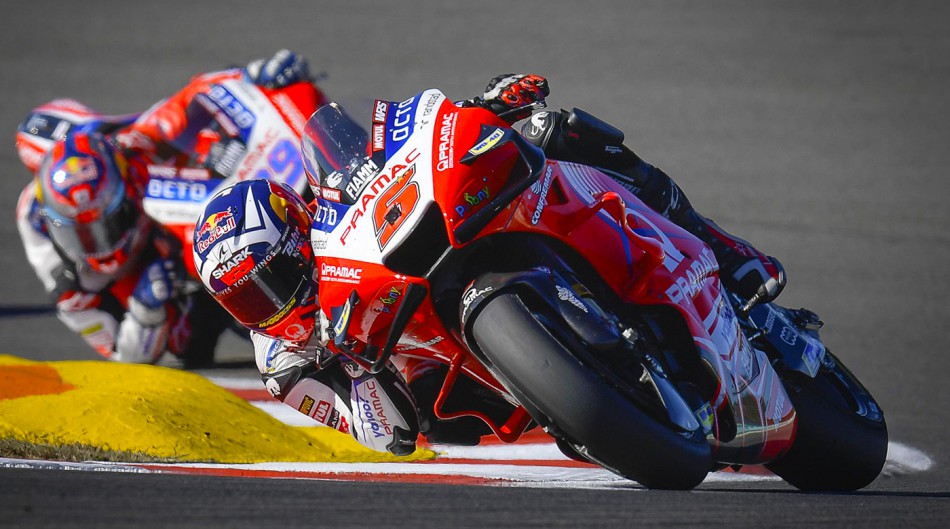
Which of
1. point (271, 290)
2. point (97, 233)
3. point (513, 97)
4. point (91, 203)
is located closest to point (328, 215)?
point (271, 290)

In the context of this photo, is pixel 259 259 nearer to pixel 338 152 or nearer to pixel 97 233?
pixel 338 152

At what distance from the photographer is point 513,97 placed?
4270mm

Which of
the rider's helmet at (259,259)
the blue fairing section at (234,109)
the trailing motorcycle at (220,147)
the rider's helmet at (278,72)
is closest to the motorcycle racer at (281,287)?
the rider's helmet at (259,259)

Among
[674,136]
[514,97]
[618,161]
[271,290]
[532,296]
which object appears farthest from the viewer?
[674,136]

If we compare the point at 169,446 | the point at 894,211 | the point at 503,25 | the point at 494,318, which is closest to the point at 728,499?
→ the point at 494,318

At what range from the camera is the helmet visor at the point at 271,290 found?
Answer: 3.94 m

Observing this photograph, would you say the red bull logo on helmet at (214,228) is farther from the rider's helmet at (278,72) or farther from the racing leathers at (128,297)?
the rider's helmet at (278,72)

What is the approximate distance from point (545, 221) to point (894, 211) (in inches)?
250

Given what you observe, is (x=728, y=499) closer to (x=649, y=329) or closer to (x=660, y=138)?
(x=649, y=329)

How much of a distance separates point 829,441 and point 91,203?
449cm

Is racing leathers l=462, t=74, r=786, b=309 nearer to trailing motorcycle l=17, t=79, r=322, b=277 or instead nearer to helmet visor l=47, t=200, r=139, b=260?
trailing motorcycle l=17, t=79, r=322, b=277

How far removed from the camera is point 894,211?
31.0 ft

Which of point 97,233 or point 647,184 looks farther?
point 97,233

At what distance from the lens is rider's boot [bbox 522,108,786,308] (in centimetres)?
441
